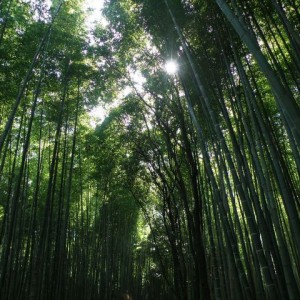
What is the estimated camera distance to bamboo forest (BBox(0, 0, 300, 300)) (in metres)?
3.45

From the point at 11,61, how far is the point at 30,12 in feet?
3.51

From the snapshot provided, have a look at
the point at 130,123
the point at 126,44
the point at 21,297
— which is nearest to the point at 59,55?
the point at 126,44

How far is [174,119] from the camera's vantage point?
608 cm

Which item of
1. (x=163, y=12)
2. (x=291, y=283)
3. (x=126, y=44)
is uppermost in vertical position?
(x=126, y=44)

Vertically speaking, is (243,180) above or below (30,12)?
below

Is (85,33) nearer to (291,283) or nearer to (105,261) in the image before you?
(291,283)

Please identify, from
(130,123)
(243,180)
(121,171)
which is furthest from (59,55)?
(243,180)

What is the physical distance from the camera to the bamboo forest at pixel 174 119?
3.45 metres

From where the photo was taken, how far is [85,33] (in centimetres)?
691

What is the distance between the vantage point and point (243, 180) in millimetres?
3787

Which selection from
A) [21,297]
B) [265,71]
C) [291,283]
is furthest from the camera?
[21,297]

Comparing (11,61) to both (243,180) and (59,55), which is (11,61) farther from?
(243,180)

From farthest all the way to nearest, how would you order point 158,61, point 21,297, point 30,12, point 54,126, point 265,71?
point 54,126, point 21,297, point 30,12, point 158,61, point 265,71

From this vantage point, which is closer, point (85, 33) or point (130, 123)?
point (85, 33)
